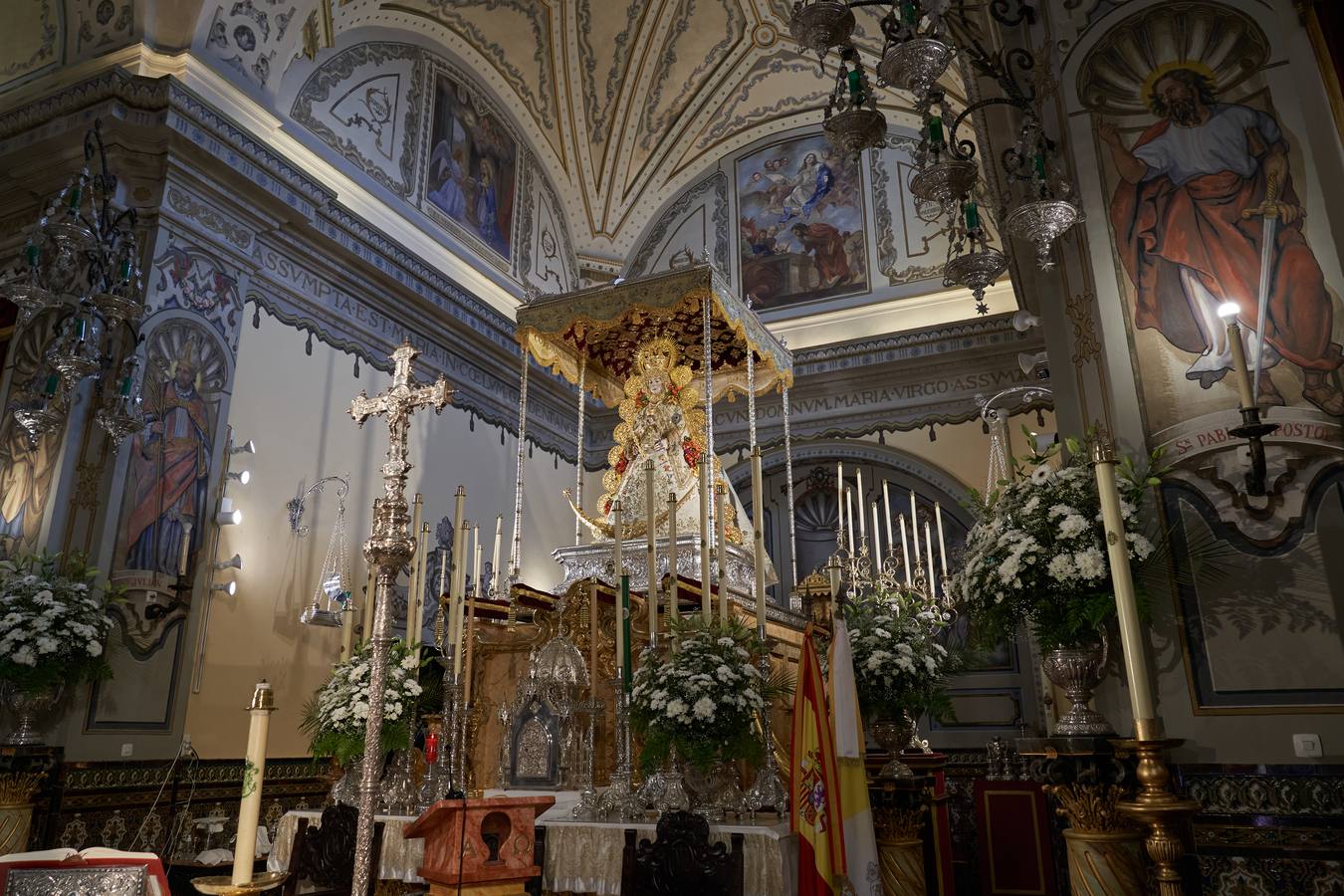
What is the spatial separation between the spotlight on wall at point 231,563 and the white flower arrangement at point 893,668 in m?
4.72

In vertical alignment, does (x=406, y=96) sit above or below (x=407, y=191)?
above

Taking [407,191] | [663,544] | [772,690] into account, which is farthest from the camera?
[407,191]

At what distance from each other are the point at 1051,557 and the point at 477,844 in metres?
2.32

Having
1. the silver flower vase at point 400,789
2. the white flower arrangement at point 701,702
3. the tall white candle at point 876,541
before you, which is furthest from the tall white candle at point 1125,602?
the tall white candle at point 876,541

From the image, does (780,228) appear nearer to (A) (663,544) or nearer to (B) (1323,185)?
(A) (663,544)

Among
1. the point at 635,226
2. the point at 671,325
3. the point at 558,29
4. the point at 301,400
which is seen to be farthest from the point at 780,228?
the point at 301,400

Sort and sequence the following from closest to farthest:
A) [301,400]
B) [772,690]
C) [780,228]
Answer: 1. [772,690]
2. [301,400]
3. [780,228]

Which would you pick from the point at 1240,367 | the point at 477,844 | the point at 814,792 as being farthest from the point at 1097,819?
the point at 477,844

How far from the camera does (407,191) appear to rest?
33.1 ft

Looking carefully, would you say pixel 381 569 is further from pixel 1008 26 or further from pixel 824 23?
pixel 1008 26

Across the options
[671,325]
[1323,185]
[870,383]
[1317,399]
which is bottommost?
[1317,399]

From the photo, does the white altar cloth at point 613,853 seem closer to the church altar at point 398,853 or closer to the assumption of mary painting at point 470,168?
the church altar at point 398,853

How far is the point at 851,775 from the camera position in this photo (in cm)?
437

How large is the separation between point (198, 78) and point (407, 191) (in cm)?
263
